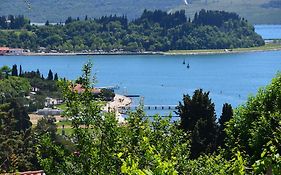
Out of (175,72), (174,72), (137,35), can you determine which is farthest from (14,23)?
(175,72)

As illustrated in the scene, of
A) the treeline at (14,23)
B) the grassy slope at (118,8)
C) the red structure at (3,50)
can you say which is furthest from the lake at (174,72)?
the grassy slope at (118,8)

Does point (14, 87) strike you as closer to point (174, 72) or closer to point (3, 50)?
point (174, 72)

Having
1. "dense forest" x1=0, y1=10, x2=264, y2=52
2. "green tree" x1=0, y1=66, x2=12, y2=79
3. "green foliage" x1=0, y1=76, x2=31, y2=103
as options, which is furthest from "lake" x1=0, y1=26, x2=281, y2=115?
"green foliage" x1=0, y1=76, x2=31, y2=103

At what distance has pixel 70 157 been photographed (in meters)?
4.08

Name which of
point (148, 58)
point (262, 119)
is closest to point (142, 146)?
point (262, 119)

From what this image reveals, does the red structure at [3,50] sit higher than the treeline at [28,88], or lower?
lower

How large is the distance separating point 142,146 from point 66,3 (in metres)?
119

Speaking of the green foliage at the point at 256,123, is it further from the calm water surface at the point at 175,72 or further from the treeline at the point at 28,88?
the calm water surface at the point at 175,72

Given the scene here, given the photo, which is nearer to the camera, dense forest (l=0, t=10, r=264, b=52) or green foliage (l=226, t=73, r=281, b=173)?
green foliage (l=226, t=73, r=281, b=173)

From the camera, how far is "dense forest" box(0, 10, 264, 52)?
68.2 meters

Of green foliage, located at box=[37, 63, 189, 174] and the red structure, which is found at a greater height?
green foliage, located at box=[37, 63, 189, 174]

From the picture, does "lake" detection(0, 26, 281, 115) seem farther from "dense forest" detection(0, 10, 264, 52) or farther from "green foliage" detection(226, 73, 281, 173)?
"green foliage" detection(226, 73, 281, 173)

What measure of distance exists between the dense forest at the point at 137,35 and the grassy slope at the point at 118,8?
30909mm

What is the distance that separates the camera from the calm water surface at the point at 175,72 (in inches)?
1506
